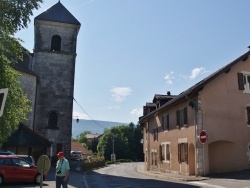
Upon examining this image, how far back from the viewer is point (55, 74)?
40594mm

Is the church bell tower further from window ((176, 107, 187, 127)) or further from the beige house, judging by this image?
the beige house

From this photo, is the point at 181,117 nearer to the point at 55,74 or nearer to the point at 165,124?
the point at 165,124

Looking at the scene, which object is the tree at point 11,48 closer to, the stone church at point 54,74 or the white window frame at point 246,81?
the white window frame at point 246,81

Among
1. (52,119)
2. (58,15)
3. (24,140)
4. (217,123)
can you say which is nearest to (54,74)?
(52,119)

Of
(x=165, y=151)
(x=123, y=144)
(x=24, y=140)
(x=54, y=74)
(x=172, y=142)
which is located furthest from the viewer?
(x=123, y=144)

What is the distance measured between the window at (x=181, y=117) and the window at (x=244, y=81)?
4397 mm

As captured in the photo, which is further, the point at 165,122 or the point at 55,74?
the point at 55,74

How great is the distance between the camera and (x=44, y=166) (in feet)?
36.7

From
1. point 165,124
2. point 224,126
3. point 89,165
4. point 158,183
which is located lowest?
point 158,183

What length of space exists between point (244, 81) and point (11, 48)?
17461 millimetres

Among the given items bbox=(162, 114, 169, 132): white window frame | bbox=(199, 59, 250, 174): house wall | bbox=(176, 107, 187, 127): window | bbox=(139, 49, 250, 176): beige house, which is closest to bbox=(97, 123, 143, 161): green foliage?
bbox=(162, 114, 169, 132): white window frame

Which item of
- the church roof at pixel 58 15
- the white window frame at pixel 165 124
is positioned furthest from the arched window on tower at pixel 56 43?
the white window frame at pixel 165 124

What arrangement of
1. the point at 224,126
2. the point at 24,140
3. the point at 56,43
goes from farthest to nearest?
the point at 56,43 < the point at 24,140 < the point at 224,126

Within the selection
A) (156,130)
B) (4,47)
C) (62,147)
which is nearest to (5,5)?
(4,47)
